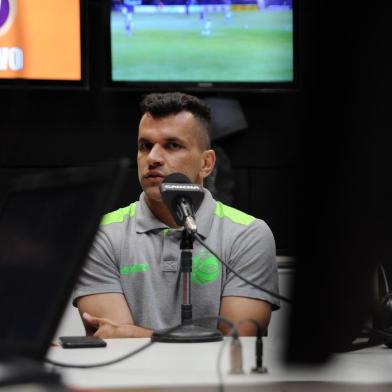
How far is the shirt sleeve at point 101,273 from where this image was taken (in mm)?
2254

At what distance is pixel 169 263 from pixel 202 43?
1524mm

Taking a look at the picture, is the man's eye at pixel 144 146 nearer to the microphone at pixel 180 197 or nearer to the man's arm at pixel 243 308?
the man's arm at pixel 243 308

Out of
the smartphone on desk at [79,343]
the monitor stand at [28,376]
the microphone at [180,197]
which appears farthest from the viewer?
the microphone at [180,197]

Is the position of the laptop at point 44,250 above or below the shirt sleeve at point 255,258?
above

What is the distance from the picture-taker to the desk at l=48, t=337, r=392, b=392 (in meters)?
1.05

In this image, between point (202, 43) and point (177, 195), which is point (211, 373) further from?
point (202, 43)

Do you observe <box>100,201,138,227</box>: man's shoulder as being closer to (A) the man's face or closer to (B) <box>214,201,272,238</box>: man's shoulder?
(A) the man's face

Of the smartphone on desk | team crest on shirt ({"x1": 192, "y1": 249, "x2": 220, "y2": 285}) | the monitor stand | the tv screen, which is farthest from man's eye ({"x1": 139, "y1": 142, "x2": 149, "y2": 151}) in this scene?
the monitor stand

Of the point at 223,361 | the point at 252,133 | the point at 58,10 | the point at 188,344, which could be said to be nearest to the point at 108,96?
the point at 58,10

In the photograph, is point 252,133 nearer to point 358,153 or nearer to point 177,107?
point 177,107

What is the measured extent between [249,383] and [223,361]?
0.65ft

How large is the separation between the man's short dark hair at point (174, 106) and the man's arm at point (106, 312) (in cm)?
56

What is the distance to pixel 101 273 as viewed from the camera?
2.28 metres

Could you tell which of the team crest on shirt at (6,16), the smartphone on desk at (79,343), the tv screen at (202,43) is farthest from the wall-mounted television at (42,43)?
the smartphone on desk at (79,343)
